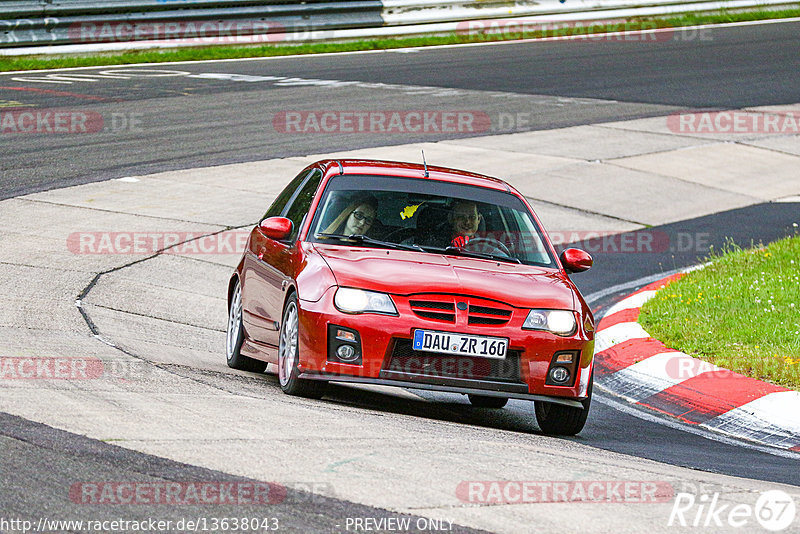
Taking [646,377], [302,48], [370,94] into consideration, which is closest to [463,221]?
[646,377]

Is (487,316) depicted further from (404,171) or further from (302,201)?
(302,201)

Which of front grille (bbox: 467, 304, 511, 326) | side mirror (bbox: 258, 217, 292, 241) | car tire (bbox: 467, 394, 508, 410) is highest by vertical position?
side mirror (bbox: 258, 217, 292, 241)

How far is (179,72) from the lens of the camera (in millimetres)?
25375

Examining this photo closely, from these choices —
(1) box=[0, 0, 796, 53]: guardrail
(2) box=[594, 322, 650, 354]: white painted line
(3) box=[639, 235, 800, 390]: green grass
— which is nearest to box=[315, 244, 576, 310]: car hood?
(3) box=[639, 235, 800, 390]: green grass

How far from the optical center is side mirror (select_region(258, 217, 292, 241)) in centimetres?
834

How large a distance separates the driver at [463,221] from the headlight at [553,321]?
1.00m

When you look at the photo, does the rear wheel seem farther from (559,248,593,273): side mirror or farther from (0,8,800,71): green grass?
(0,8,800,71): green grass

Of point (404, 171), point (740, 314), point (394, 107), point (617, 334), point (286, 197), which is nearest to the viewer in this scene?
point (404, 171)

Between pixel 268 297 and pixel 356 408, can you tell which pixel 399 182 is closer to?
pixel 268 297

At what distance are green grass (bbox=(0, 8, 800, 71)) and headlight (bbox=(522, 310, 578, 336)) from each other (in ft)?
64.7

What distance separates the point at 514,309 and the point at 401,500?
98.3 inches

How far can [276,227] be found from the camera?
27.4 feet

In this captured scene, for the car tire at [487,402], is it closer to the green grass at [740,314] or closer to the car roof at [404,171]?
the car roof at [404,171]

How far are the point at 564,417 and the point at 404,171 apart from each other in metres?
2.07
